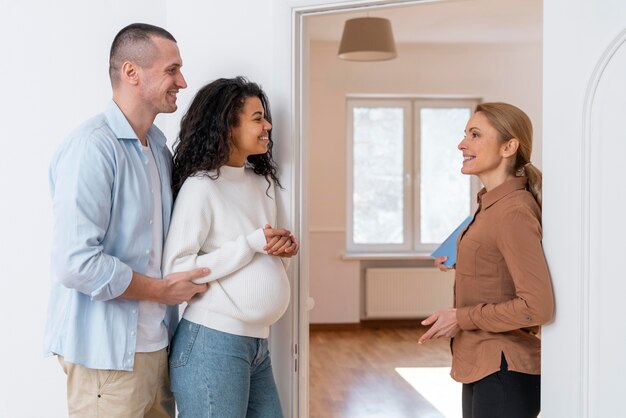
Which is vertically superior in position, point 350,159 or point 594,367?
point 350,159

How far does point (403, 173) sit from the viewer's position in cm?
730

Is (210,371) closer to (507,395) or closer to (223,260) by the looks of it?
(223,260)

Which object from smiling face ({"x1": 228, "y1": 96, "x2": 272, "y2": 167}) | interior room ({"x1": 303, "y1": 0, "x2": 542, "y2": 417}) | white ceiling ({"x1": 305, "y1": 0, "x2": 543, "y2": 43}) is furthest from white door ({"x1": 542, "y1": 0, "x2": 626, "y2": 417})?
interior room ({"x1": 303, "y1": 0, "x2": 542, "y2": 417})

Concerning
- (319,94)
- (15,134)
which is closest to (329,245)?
(319,94)

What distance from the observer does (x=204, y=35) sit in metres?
2.38

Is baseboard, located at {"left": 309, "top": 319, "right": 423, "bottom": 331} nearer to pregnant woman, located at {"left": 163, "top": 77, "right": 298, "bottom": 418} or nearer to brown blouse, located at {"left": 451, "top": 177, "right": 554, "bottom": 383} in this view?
pregnant woman, located at {"left": 163, "top": 77, "right": 298, "bottom": 418}

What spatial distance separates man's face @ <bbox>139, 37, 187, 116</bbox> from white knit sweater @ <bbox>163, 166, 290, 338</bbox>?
23 centimetres

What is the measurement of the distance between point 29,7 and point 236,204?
1193 mm

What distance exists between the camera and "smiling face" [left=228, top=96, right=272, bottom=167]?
2092 millimetres

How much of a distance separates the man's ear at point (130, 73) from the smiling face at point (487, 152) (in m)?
0.93

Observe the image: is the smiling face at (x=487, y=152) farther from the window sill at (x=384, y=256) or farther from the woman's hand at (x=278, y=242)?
the window sill at (x=384, y=256)

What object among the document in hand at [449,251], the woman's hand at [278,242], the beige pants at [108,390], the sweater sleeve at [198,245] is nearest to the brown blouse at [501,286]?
the document in hand at [449,251]

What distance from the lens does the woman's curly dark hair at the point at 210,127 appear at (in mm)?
2047

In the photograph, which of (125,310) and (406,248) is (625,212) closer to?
(125,310)
